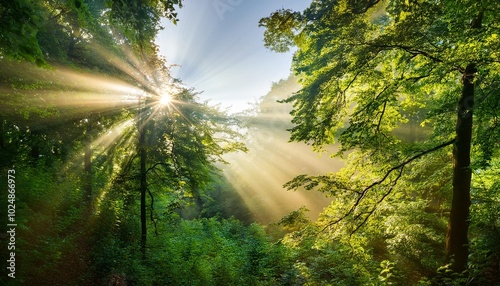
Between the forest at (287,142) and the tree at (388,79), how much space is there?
44 mm

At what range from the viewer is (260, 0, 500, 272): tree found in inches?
216

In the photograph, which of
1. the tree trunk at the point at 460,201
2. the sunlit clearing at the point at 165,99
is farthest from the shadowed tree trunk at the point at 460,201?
→ the sunlit clearing at the point at 165,99

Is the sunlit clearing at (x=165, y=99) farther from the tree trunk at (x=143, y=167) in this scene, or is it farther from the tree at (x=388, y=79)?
the tree at (x=388, y=79)

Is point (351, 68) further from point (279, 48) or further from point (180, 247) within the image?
point (180, 247)

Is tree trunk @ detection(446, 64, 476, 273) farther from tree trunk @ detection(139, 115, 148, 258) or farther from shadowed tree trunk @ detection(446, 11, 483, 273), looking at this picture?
tree trunk @ detection(139, 115, 148, 258)

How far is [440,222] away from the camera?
10.2 metres

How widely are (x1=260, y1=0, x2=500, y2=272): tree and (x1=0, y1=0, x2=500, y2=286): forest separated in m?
0.04

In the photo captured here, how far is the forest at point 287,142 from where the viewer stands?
5785 millimetres

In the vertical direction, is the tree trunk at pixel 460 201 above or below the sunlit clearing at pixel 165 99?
below

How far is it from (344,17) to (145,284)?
9386 mm

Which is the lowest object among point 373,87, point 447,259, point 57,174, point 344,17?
point 447,259

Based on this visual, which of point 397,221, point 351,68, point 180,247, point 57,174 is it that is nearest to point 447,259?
point 397,221

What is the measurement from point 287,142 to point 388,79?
3406mm

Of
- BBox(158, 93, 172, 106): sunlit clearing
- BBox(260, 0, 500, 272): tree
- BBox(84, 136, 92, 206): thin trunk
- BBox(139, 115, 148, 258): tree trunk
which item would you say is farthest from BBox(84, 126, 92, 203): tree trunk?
BBox(260, 0, 500, 272): tree
